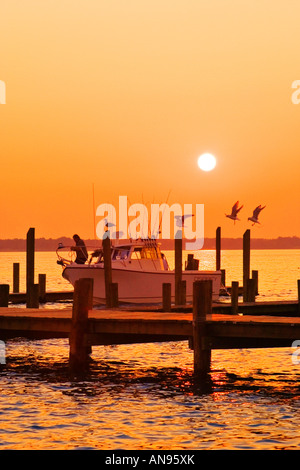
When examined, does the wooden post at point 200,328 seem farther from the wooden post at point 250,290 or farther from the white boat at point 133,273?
the white boat at point 133,273

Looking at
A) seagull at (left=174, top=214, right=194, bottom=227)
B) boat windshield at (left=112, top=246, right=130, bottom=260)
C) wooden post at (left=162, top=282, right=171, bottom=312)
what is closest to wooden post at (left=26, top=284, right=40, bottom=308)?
wooden post at (left=162, top=282, right=171, bottom=312)

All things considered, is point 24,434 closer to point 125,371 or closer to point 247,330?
point 247,330

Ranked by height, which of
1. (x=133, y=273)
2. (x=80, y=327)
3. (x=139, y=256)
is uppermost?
(x=139, y=256)

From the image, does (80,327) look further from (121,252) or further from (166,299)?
(121,252)

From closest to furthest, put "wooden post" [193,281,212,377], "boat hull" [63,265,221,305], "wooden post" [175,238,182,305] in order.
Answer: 1. "wooden post" [193,281,212,377]
2. "wooden post" [175,238,182,305]
3. "boat hull" [63,265,221,305]

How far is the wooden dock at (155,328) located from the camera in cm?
2016

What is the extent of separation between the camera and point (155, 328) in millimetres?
20875

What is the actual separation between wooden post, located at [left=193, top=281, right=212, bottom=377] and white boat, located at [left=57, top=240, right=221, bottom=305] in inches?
753

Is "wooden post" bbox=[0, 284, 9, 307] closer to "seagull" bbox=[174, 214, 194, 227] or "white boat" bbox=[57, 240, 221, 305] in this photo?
"white boat" bbox=[57, 240, 221, 305]

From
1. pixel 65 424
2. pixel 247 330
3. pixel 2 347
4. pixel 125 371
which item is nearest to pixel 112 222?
pixel 2 347

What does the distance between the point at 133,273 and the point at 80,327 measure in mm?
18635

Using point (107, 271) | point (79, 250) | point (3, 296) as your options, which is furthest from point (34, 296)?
point (79, 250)

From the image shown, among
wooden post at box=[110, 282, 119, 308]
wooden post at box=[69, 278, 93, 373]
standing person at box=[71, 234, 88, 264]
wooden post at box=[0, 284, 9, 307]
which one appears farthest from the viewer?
standing person at box=[71, 234, 88, 264]

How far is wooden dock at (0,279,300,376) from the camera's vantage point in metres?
20.2
